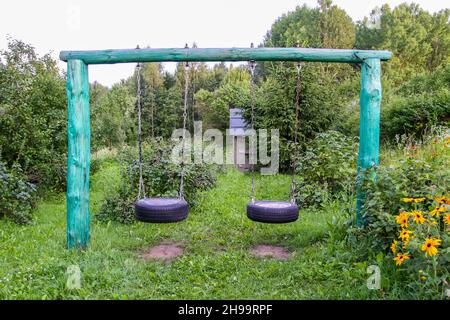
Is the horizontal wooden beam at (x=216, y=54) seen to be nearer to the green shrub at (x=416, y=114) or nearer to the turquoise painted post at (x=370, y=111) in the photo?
the turquoise painted post at (x=370, y=111)

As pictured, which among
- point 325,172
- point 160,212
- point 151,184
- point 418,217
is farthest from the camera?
point 325,172

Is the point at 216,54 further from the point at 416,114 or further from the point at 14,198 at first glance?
the point at 416,114

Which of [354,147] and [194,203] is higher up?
[354,147]

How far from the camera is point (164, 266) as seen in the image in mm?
4930

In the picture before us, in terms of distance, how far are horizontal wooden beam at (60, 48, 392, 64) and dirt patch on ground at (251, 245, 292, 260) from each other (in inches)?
94.6

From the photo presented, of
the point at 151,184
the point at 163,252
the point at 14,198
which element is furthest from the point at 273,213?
the point at 14,198

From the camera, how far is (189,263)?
4945 mm

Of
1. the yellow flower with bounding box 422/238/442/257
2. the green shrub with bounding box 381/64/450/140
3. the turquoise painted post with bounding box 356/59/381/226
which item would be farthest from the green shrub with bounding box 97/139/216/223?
the green shrub with bounding box 381/64/450/140

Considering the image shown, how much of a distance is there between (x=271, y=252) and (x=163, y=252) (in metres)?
1.38

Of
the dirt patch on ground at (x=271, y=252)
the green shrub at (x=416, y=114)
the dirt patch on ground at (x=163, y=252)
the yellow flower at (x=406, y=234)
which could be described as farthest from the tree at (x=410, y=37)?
the yellow flower at (x=406, y=234)
